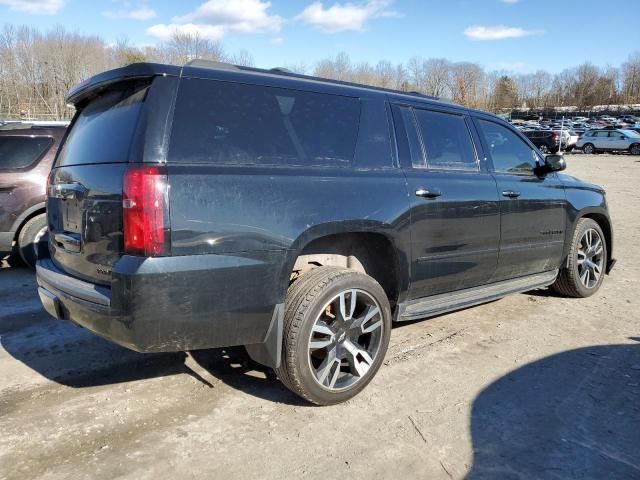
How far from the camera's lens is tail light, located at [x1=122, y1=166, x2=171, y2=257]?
250 cm

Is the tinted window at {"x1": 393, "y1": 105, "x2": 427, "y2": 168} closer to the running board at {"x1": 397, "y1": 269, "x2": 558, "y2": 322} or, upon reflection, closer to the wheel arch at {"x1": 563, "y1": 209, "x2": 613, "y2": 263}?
the running board at {"x1": 397, "y1": 269, "x2": 558, "y2": 322}

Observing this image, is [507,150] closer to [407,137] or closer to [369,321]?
[407,137]

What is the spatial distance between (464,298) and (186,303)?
7.57 ft

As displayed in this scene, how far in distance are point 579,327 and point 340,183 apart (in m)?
2.87

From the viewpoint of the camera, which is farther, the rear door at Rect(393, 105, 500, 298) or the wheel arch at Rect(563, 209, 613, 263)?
the wheel arch at Rect(563, 209, 613, 263)

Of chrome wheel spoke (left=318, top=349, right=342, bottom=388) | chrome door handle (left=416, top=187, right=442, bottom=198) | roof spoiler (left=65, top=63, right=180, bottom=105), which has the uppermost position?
roof spoiler (left=65, top=63, right=180, bottom=105)

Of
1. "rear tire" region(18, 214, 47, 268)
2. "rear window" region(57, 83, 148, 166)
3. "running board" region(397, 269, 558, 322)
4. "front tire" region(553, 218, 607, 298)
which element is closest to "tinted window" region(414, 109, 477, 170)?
"running board" region(397, 269, 558, 322)

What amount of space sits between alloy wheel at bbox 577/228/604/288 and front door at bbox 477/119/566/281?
582 mm

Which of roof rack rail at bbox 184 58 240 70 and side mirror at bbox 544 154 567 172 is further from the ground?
roof rack rail at bbox 184 58 240 70

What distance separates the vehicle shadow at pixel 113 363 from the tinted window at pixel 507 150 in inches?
102

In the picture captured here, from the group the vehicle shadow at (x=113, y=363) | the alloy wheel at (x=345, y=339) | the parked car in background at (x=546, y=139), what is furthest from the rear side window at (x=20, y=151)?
the parked car in background at (x=546, y=139)

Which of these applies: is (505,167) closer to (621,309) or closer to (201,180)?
(621,309)

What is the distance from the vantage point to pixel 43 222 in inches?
248

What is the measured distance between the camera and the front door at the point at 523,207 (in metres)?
4.36
